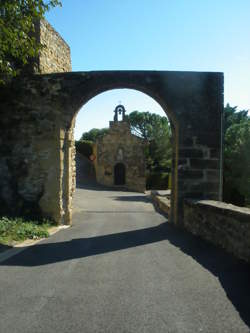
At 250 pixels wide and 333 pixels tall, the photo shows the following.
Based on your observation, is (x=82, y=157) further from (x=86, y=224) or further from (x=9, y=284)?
(x=9, y=284)

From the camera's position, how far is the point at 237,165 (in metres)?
21.5

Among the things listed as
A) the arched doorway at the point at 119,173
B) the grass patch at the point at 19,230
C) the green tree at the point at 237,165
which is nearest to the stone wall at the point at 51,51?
the grass patch at the point at 19,230

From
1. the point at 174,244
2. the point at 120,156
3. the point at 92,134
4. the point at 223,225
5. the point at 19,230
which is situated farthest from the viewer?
the point at 92,134

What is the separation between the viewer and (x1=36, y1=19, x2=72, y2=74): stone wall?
8.50 metres

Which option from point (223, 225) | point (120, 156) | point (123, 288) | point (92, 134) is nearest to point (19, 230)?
point (123, 288)

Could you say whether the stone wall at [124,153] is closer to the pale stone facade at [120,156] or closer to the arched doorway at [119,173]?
the pale stone facade at [120,156]

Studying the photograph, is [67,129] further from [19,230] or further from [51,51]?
[19,230]

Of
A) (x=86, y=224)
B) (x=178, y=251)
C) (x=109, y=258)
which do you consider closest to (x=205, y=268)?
(x=178, y=251)

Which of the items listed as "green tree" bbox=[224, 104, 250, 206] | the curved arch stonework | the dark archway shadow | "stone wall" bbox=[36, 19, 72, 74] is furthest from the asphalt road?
"green tree" bbox=[224, 104, 250, 206]

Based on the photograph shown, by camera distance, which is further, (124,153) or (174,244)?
(124,153)

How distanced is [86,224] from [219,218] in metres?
4.43

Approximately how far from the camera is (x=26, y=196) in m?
8.35

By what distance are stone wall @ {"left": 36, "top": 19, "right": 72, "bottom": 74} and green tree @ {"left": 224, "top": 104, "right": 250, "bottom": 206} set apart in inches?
599

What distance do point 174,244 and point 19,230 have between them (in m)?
3.56
